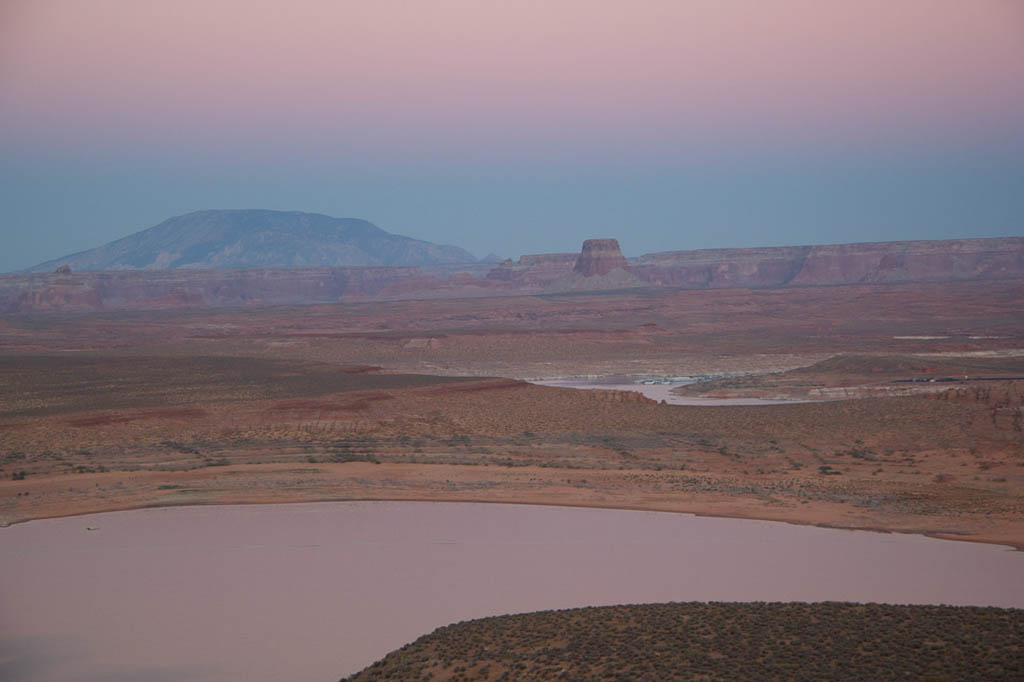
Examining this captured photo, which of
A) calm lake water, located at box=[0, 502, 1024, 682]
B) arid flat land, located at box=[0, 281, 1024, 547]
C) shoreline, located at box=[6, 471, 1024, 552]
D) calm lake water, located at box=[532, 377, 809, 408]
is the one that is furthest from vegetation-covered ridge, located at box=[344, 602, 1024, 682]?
calm lake water, located at box=[532, 377, 809, 408]

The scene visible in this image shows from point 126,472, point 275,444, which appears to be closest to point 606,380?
point 275,444

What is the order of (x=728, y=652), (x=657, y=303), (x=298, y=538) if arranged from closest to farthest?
(x=728, y=652), (x=298, y=538), (x=657, y=303)

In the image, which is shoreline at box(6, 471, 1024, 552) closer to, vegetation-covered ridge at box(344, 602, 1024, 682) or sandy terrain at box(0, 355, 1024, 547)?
sandy terrain at box(0, 355, 1024, 547)

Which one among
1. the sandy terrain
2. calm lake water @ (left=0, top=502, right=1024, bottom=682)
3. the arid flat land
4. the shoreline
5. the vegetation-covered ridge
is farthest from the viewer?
the arid flat land

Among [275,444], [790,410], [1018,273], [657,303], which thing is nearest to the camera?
[275,444]

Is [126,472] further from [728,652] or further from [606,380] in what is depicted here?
Result: [606,380]

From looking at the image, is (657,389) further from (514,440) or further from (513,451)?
(513,451)

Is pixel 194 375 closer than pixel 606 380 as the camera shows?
Yes

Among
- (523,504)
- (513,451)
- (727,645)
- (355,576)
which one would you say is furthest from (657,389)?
(727,645)
